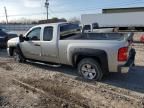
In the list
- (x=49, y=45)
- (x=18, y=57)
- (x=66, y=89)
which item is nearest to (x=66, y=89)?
(x=66, y=89)

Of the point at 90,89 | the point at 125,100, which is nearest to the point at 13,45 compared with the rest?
the point at 90,89

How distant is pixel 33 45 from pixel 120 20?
85.7ft

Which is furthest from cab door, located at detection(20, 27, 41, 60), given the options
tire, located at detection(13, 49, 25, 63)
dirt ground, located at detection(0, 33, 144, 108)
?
dirt ground, located at detection(0, 33, 144, 108)

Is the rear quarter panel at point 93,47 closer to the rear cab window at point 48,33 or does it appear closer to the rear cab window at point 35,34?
the rear cab window at point 48,33

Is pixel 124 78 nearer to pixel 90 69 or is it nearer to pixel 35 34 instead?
pixel 90 69

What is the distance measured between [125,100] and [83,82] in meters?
1.80

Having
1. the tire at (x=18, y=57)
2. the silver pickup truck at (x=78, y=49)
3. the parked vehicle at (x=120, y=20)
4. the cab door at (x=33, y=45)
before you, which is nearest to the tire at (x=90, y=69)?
the silver pickup truck at (x=78, y=49)

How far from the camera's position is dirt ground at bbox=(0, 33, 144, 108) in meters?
5.20

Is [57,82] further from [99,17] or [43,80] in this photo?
[99,17]

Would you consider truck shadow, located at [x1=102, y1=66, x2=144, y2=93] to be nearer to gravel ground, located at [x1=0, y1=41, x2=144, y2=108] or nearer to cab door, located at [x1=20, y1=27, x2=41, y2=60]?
gravel ground, located at [x1=0, y1=41, x2=144, y2=108]

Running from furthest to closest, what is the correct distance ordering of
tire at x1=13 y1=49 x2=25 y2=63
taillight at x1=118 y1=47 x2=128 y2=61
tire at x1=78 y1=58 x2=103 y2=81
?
1. tire at x1=13 y1=49 x2=25 y2=63
2. tire at x1=78 y1=58 x2=103 y2=81
3. taillight at x1=118 y1=47 x2=128 y2=61

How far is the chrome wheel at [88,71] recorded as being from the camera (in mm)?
6953

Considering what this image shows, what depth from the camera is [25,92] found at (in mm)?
6016

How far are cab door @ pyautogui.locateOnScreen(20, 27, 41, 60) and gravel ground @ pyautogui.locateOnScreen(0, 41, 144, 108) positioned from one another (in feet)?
2.30
